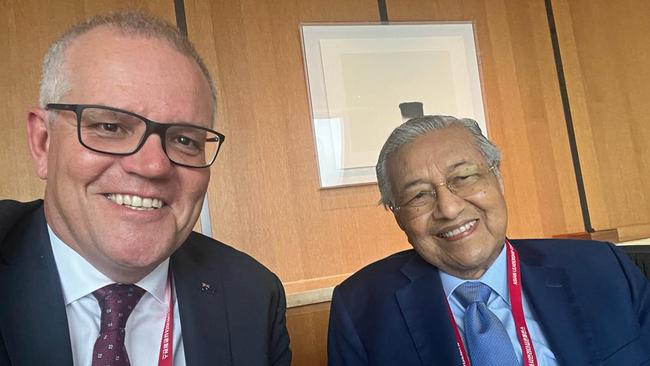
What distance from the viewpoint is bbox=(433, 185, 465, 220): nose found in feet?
4.81

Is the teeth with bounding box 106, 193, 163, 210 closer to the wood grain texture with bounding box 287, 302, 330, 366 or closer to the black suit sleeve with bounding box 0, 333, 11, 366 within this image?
the black suit sleeve with bounding box 0, 333, 11, 366

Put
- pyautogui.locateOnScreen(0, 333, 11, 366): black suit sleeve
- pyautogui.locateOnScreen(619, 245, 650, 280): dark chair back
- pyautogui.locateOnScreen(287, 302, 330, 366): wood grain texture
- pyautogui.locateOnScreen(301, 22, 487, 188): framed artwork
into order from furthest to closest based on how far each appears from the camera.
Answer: pyautogui.locateOnScreen(301, 22, 487, 188): framed artwork < pyautogui.locateOnScreen(287, 302, 330, 366): wood grain texture < pyautogui.locateOnScreen(619, 245, 650, 280): dark chair back < pyautogui.locateOnScreen(0, 333, 11, 366): black suit sleeve

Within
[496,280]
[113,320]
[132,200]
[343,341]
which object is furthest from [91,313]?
[496,280]

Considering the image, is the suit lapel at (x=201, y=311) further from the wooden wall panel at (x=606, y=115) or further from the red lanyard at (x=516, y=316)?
the wooden wall panel at (x=606, y=115)

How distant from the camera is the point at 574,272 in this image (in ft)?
4.98

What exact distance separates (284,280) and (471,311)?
4.88 feet

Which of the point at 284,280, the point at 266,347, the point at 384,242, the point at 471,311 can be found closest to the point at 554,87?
the point at 384,242

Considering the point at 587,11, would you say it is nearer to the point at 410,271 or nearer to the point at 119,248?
the point at 410,271

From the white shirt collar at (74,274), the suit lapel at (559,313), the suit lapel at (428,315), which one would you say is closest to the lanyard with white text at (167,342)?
the white shirt collar at (74,274)

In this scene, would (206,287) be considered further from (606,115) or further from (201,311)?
(606,115)

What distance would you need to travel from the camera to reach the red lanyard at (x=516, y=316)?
1356 millimetres

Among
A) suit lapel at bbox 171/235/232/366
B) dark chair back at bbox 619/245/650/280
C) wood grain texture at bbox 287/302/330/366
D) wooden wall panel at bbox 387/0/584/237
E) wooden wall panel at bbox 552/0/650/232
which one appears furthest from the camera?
wooden wall panel at bbox 552/0/650/232

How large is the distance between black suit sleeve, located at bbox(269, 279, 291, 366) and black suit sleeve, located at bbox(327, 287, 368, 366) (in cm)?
18

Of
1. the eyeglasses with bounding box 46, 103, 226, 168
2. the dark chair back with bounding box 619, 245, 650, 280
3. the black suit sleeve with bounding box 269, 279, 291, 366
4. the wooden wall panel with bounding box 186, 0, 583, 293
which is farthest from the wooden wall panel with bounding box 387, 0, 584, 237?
the eyeglasses with bounding box 46, 103, 226, 168
